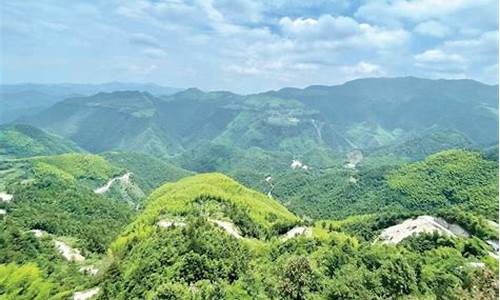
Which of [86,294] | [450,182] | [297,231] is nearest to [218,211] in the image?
[297,231]

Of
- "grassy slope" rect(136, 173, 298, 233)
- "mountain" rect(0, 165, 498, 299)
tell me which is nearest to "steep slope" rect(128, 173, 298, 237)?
"grassy slope" rect(136, 173, 298, 233)

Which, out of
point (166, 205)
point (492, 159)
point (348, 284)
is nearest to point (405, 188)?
point (492, 159)

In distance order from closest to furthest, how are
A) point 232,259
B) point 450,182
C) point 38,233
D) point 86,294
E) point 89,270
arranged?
point 232,259 → point 86,294 → point 89,270 → point 38,233 → point 450,182

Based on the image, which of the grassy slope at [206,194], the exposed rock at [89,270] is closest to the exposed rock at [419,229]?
the grassy slope at [206,194]

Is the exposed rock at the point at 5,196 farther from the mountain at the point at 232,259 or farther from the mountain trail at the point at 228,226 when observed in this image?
the mountain trail at the point at 228,226

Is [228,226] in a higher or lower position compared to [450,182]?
higher

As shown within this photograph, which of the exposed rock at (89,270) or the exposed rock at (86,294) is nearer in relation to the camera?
the exposed rock at (86,294)

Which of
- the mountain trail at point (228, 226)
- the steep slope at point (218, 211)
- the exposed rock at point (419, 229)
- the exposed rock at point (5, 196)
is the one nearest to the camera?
the mountain trail at point (228, 226)

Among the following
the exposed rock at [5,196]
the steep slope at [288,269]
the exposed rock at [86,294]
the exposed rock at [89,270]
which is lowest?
the exposed rock at [5,196]

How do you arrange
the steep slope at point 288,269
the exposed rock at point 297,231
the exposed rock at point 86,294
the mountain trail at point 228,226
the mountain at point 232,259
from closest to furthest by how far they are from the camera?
the steep slope at point 288,269
the mountain at point 232,259
the exposed rock at point 86,294
the mountain trail at point 228,226
the exposed rock at point 297,231

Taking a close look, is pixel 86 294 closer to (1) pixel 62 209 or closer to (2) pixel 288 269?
(2) pixel 288 269

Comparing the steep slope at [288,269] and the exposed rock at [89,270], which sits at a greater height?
the steep slope at [288,269]
